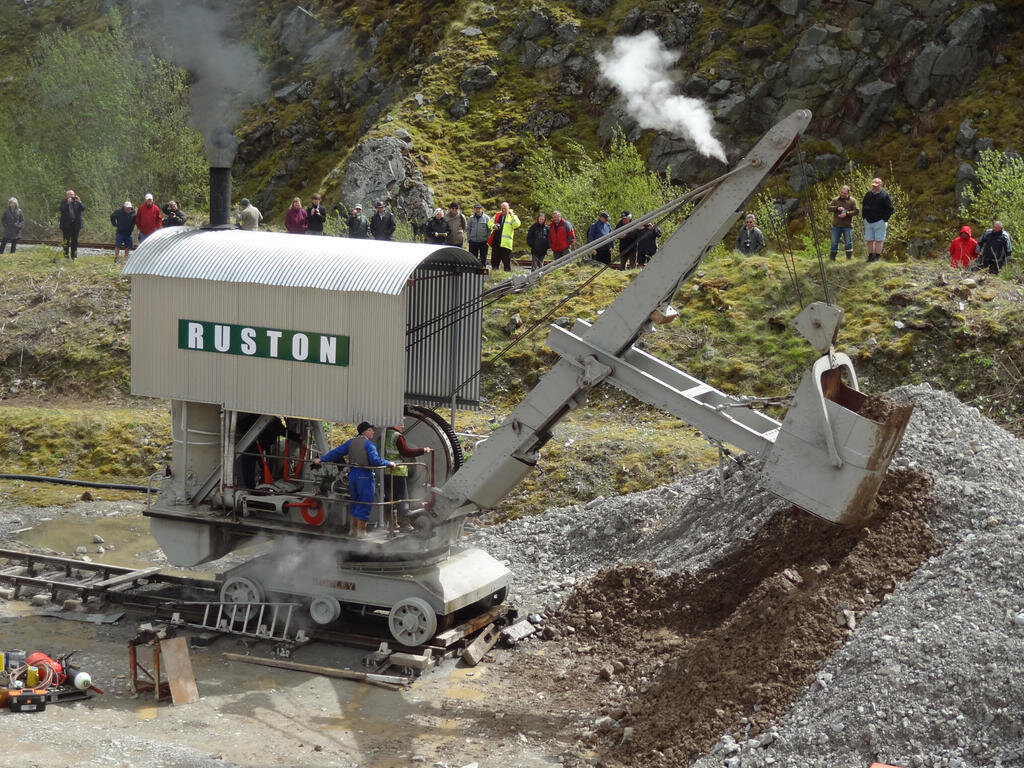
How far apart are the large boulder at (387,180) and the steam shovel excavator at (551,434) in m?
21.4

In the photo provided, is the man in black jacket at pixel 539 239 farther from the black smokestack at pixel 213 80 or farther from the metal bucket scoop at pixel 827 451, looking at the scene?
the metal bucket scoop at pixel 827 451

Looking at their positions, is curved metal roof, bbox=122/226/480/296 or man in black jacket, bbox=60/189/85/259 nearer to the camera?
curved metal roof, bbox=122/226/480/296

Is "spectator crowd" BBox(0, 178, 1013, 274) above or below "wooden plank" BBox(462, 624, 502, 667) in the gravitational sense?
Answer: above

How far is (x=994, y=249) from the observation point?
23.1 m

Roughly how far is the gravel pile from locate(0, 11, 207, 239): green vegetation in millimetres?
30938

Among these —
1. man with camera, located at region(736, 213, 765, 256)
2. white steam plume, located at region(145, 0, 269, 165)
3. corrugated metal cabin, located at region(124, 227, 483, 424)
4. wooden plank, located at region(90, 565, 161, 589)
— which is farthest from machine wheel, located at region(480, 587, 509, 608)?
man with camera, located at region(736, 213, 765, 256)

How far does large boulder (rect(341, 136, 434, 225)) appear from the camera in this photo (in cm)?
3581

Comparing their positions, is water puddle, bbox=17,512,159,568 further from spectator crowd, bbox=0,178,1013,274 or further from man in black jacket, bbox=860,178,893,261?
man in black jacket, bbox=860,178,893,261

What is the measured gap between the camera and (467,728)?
11898 mm

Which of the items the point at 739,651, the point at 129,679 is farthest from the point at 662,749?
the point at 129,679

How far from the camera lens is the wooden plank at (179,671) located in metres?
12.4

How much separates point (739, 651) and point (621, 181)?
22.4m

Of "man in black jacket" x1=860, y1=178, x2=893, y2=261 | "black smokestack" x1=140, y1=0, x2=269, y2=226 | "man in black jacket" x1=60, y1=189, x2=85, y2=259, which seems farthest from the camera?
"man in black jacket" x1=60, y1=189, x2=85, y2=259

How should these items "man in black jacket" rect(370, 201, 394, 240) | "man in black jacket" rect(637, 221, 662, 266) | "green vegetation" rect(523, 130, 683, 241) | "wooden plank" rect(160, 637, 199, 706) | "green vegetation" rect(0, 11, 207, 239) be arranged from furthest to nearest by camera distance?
"green vegetation" rect(0, 11, 207, 239), "green vegetation" rect(523, 130, 683, 241), "man in black jacket" rect(370, 201, 394, 240), "man in black jacket" rect(637, 221, 662, 266), "wooden plank" rect(160, 637, 199, 706)
